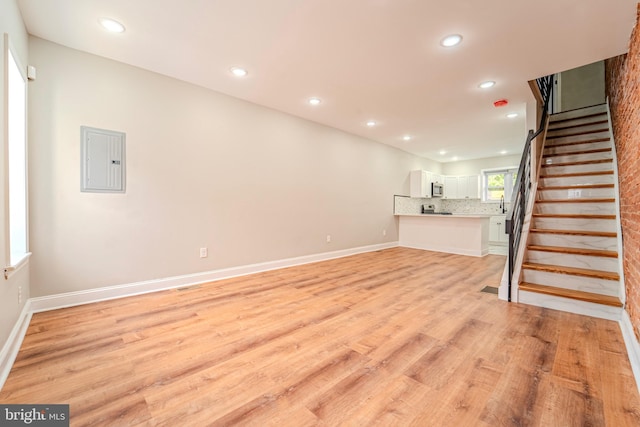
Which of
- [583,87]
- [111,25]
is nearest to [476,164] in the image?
[583,87]

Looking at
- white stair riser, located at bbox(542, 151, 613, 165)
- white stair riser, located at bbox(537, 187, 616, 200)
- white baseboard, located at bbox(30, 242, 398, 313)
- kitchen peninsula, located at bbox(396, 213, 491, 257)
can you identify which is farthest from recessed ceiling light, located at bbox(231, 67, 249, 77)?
kitchen peninsula, located at bbox(396, 213, 491, 257)

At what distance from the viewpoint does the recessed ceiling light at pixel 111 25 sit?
231 centimetres

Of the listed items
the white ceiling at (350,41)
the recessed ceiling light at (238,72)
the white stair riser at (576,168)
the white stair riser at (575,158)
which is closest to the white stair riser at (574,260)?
the white stair riser at (576,168)

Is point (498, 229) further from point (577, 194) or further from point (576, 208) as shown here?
point (576, 208)

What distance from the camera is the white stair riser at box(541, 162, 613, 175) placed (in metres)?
3.71

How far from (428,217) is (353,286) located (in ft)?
12.6

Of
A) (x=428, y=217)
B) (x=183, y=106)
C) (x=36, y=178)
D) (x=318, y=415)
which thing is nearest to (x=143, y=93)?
(x=183, y=106)

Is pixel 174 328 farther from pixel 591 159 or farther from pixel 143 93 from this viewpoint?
pixel 591 159

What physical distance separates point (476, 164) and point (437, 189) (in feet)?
5.17

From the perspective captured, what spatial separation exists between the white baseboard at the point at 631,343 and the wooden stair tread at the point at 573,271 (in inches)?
17.3

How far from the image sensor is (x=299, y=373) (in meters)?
1.65

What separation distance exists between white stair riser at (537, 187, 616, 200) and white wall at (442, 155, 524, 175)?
13.8ft

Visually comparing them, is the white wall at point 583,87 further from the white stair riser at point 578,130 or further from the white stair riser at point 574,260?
the white stair riser at point 574,260

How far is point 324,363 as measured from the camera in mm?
1757
